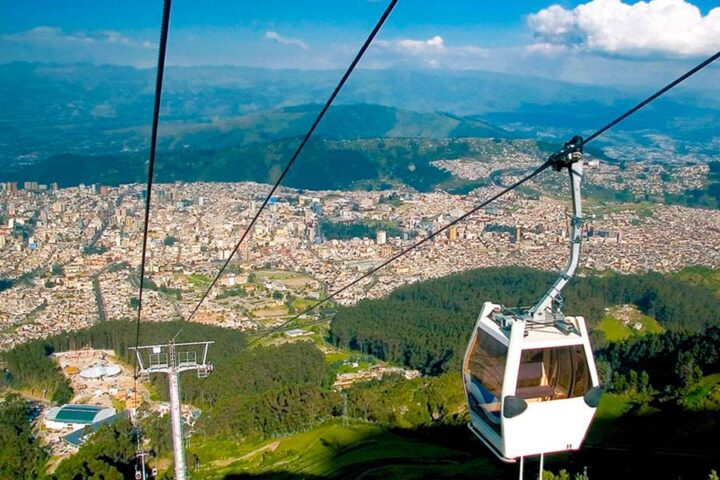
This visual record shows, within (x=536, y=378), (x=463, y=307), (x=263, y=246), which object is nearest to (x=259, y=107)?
(x=263, y=246)

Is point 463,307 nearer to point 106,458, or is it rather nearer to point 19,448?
point 106,458

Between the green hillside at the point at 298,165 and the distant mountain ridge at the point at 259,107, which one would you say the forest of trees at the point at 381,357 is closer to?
the green hillside at the point at 298,165

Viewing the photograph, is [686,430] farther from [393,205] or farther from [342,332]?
[393,205]

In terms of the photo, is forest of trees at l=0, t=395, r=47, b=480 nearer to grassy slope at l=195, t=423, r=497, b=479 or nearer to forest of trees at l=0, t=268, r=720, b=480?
forest of trees at l=0, t=268, r=720, b=480

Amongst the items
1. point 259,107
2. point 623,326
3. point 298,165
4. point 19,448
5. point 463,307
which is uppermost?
point 259,107

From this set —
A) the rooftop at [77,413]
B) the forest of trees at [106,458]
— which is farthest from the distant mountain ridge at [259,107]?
the forest of trees at [106,458]

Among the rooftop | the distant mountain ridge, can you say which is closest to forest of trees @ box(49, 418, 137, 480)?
the rooftop
